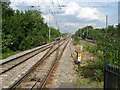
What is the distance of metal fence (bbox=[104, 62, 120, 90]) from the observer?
16.3ft

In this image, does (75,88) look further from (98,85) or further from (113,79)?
(113,79)

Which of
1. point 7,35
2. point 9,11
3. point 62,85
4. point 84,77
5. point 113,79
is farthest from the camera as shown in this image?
point 9,11

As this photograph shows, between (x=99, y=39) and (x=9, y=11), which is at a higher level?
(x=9, y=11)

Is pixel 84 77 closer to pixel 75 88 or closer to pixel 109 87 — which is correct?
pixel 75 88

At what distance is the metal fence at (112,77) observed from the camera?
16.3 ft

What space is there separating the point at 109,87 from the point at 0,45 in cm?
1962

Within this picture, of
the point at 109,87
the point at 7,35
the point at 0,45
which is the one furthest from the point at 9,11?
the point at 109,87

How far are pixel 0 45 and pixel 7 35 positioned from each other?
4.33 metres

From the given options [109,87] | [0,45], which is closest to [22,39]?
[0,45]

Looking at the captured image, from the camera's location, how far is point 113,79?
5109mm

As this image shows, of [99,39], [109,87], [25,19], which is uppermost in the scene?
[25,19]

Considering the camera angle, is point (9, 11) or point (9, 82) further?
point (9, 11)

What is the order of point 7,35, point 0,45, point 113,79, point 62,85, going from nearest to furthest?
point 113,79, point 62,85, point 0,45, point 7,35

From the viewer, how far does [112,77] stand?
512 cm
